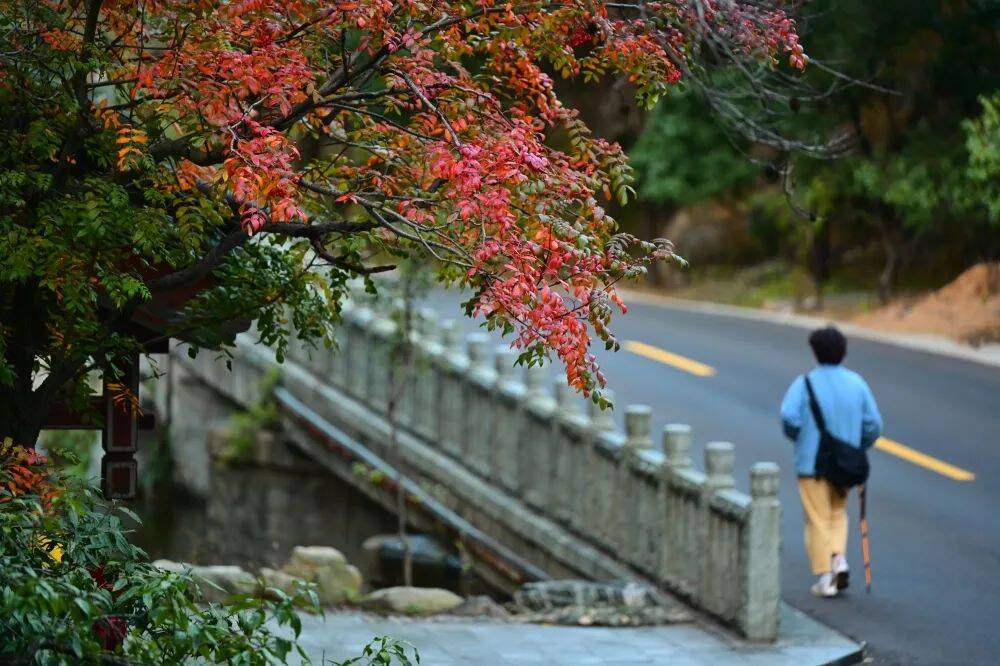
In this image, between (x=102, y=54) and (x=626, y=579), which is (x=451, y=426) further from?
(x=102, y=54)

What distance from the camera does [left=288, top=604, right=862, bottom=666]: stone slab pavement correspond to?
11.9 meters

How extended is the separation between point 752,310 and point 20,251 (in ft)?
86.1

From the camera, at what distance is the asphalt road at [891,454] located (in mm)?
13086

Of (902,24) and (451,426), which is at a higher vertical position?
(902,24)

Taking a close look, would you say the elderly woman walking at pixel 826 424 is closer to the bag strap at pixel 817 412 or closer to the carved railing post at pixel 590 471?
the bag strap at pixel 817 412

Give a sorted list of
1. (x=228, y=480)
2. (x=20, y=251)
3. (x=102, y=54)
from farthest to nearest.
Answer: (x=228, y=480)
(x=102, y=54)
(x=20, y=251)

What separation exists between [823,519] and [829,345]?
137cm

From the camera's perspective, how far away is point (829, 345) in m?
13.2

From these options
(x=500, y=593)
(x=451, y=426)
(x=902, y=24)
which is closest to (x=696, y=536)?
(x=500, y=593)

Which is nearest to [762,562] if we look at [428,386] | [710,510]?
[710,510]

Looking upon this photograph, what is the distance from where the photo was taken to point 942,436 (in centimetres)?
2003

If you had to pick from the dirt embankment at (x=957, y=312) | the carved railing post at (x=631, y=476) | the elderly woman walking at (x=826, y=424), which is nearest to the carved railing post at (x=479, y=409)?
the carved railing post at (x=631, y=476)

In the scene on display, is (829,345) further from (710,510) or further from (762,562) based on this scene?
(762,562)

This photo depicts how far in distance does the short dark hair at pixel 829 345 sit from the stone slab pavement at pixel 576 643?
1976mm
